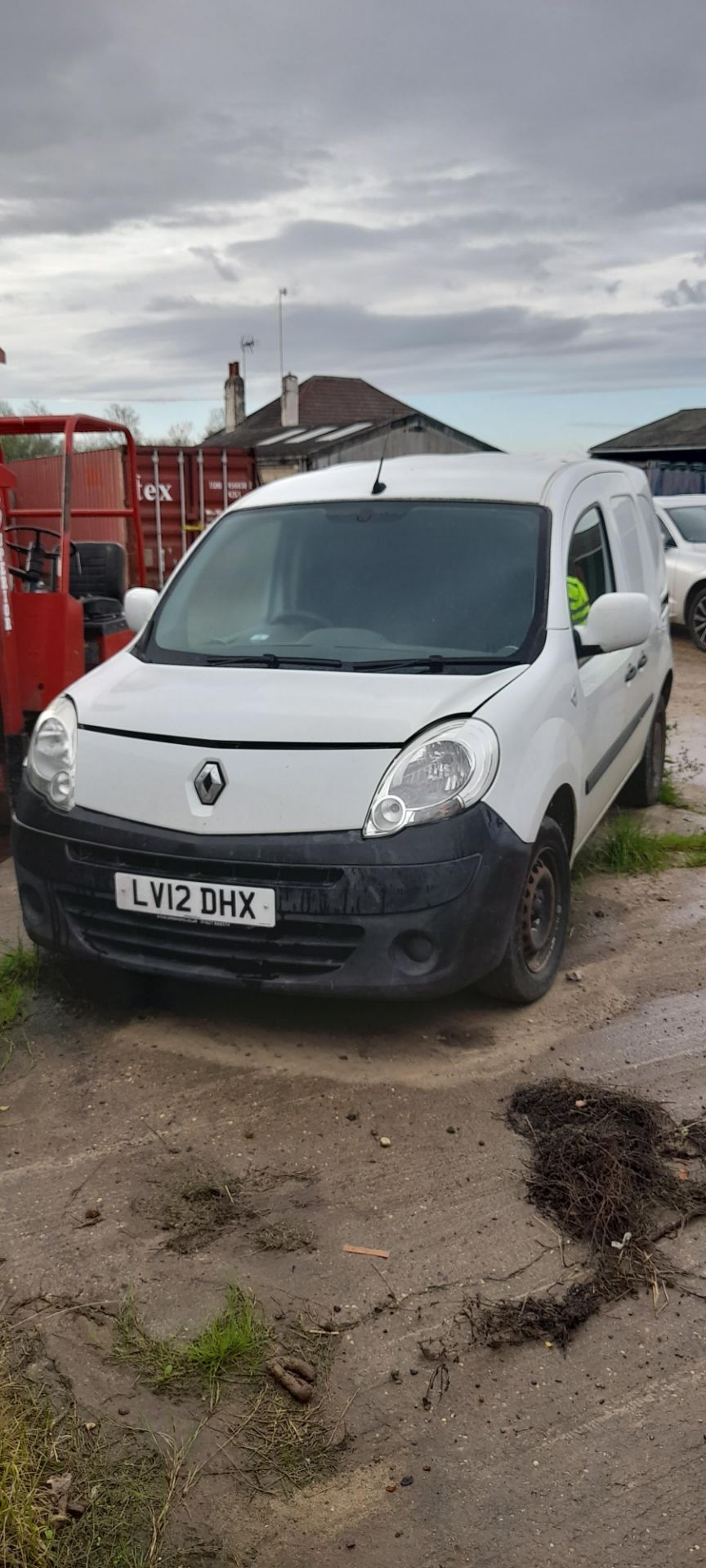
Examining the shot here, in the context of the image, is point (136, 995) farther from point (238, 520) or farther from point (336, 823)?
point (238, 520)

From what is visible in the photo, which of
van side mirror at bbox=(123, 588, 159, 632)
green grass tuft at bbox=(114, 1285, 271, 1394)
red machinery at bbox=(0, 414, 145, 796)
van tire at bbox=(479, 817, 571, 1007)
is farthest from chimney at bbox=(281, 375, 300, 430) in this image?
green grass tuft at bbox=(114, 1285, 271, 1394)

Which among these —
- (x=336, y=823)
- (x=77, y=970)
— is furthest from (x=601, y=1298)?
(x=77, y=970)

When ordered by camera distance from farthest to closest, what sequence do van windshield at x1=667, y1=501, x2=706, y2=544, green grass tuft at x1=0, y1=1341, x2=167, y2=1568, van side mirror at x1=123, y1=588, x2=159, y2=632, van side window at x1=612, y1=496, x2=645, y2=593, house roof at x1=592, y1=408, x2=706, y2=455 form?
house roof at x1=592, y1=408, x2=706, y2=455 → van windshield at x1=667, y1=501, x2=706, y2=544 → van side window at x1=612, y1=496, x2=645, y2=593 → van side mirror at x1=123, y1=588, x2=159, y2=632 → green grass tuft at x1=0, y1=1341, x2=167, y2=1568

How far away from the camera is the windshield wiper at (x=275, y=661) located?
4215 mm

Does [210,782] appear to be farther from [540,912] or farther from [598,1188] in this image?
[598,1188]

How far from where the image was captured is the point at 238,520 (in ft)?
17.1

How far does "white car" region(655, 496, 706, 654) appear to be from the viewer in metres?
14.9

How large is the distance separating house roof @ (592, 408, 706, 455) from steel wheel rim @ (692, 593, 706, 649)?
1897cm

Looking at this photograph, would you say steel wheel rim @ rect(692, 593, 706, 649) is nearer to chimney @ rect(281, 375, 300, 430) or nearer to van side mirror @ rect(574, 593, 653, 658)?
van side mirror @ rect(574, 593, 653, 658)

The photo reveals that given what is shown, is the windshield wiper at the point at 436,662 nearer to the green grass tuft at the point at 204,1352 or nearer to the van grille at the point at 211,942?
the van grille at the point at 211,942

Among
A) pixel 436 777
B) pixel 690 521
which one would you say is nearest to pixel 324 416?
pixel 690 521

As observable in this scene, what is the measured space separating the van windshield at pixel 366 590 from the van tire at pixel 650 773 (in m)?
2.59

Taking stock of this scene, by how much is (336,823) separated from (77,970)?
142 cm

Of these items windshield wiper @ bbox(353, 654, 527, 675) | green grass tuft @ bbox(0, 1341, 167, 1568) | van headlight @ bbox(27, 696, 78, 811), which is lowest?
green grass tuft @ bbox(0, 1341, 167, 1568)
